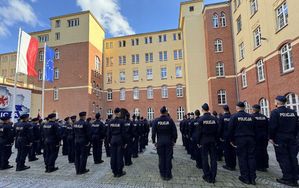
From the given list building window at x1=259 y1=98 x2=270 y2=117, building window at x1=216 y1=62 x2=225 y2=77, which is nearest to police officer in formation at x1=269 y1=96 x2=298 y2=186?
building window at x1=259 y1=98 x2=270 y2=117

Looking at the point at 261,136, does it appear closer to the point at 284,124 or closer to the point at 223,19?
the point at 284,124

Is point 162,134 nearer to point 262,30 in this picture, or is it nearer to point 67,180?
point 67,180

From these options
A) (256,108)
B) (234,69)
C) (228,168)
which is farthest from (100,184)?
(234,69)

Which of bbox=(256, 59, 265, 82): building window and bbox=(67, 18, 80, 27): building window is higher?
bbox=(67, 18, 80, 27): building window

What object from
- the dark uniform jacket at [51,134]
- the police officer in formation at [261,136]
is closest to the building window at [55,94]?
the dark uniform jacket at [51,134]

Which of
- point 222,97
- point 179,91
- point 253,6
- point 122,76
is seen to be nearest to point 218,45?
point 222,97

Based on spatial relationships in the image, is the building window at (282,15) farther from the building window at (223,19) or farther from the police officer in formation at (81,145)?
the police officer in formation at (81,145)

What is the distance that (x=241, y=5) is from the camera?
2217 cm

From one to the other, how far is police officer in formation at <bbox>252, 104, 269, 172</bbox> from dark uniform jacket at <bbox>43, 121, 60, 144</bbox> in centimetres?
709

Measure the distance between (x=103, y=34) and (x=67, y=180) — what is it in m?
39.2

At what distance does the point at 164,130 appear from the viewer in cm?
627

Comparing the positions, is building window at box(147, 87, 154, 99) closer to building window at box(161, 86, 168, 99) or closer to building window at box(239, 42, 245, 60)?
building window at box(161, 86, 168, 99)

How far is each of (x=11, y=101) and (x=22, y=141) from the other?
1030 centimetres

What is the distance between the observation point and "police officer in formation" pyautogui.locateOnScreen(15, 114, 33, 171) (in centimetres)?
758
